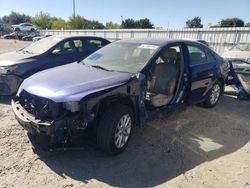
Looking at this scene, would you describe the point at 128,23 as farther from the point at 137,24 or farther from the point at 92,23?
the point at 92,23

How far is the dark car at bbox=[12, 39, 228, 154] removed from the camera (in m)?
3.32

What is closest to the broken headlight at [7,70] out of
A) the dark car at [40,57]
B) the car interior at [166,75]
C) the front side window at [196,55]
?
the dark car at [40,57]

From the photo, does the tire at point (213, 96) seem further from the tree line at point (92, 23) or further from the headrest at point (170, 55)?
the tree line at point (92, 23)

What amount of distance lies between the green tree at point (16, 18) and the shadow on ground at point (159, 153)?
83.5 meters

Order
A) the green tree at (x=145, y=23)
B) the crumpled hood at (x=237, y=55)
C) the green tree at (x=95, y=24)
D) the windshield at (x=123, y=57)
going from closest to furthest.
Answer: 1. the windshield at (x=123, y=57)
2. the crumpled hood at (x=237, y=55)
3. the green tree at (x=145, y=23)
4. the green tree at (x=95, y=24)

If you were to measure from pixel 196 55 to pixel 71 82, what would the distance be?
293 cm

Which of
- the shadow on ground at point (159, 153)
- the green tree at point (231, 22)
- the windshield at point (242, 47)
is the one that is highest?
the green tree at point (231, 22)

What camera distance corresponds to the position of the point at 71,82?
3.68 m

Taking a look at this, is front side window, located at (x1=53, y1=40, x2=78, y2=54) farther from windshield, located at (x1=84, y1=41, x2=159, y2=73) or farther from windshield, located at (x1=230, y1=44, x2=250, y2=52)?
windshield, located at (x1=230, y1=44, x2=250, y2=52)

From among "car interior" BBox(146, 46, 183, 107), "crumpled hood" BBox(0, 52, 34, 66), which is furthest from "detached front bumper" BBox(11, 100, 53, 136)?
"crumpled hood" BBox(0, 52, 34, 66)

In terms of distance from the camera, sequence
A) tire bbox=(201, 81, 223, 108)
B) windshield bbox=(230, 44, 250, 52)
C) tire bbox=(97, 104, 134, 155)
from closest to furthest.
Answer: tire bbox=(97, 104, 134, 155) → tire bbox=(201, 81, 223, 108) → windshield bbox=(230, 44, 250, 52)

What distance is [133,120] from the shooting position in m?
4.02

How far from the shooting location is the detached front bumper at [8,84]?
6.15 meters

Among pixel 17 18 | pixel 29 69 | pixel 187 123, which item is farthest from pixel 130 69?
pixel 17 18
